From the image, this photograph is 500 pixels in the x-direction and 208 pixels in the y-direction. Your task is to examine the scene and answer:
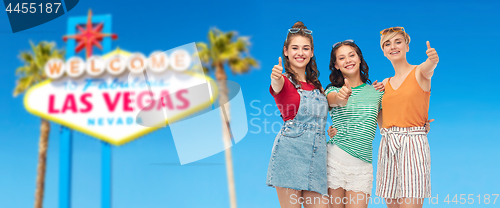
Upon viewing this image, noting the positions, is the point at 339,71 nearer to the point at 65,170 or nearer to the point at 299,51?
the point at 299,51

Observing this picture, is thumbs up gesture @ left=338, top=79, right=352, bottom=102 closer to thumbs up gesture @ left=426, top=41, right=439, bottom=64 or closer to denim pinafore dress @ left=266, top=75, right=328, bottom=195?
denim pinafore dress @ left=266, top=75, right=328, bottom=195

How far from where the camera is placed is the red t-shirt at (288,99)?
2.85 metres

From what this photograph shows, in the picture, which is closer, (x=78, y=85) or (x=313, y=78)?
(x=313, y=78)

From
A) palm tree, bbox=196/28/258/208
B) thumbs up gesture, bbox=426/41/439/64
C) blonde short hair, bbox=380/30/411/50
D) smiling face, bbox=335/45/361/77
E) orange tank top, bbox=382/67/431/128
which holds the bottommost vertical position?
orange tank top, bbox=382/67/431/128

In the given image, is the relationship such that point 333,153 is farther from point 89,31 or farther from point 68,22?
point 68,22

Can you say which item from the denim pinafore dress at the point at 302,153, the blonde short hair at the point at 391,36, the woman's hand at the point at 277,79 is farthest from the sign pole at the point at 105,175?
the blonde short hair at the point at 391,36

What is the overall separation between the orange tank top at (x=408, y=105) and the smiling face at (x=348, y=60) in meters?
0.36

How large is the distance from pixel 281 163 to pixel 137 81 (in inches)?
293

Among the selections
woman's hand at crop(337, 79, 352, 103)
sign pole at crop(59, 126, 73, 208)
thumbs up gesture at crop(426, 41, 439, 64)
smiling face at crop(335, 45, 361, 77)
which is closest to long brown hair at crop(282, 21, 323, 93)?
woman's hand at crop(337, 79, 352, 103)

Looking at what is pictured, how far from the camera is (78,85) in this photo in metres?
9.92

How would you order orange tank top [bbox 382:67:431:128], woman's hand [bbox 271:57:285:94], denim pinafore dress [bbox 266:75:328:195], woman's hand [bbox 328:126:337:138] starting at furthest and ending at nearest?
woman's hand [bbox 328:126:337:138]
orange tank top [bbox 382:67:431:128]
denim pinafore dress [bbox 266:75:328:195]
woman's hand [bbox 271:57:285:94]

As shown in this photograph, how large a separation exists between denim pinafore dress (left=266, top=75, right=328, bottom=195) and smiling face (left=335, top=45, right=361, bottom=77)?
20.5 inches

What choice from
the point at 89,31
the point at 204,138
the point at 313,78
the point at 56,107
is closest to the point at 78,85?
the point at 56,107

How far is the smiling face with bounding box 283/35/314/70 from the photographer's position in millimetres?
3064
